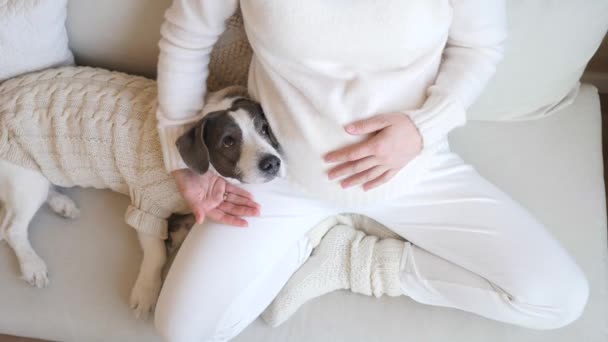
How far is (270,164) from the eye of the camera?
105cm

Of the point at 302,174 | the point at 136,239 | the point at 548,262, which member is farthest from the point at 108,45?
the point at 548,262

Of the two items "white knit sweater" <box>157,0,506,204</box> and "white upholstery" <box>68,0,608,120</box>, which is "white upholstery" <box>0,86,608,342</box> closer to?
"white upholstery" <box>68,0,608,120</box>

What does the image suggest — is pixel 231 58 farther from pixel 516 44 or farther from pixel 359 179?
pixel 516 44

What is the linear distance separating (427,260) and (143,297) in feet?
2.10

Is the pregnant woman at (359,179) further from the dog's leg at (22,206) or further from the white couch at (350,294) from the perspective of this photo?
the dog's leg at (22,206)

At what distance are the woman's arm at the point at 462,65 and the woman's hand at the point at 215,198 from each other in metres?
0.40

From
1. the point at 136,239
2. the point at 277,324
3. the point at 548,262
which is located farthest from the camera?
the point at 136,239

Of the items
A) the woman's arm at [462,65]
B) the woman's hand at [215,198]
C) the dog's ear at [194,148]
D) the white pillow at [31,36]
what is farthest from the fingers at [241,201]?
the white pillow at [31,36]

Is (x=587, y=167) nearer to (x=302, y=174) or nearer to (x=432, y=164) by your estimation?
(x=432, y=164)

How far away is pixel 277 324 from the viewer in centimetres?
116

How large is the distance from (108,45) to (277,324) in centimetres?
80

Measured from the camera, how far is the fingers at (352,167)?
3.28 ft

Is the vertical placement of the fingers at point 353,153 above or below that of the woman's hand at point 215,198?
above

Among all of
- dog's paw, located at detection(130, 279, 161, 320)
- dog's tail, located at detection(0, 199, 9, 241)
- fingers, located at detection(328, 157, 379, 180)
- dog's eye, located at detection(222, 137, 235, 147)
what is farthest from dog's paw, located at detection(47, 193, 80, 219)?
fingers, located at detection(328, 157, 379, 180)
